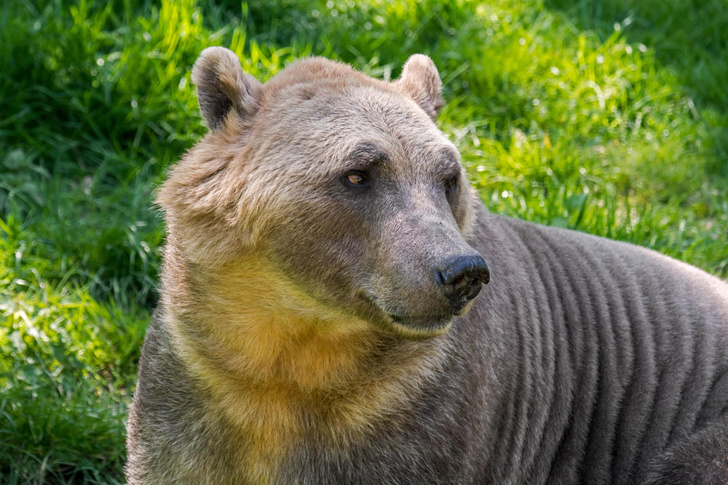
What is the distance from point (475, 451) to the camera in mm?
4227

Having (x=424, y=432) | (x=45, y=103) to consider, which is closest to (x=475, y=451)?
(x=424, y=432)

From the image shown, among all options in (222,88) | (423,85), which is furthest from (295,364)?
(423,85)

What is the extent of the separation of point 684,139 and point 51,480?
18.3 ft

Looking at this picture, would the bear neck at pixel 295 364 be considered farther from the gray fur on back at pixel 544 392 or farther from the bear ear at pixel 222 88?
the bear ear at pixel 222 88

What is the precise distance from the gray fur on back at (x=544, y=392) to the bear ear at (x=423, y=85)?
61 centimetres

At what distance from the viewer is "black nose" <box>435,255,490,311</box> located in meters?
3.44

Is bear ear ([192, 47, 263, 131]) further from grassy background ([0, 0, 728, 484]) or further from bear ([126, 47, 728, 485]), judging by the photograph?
grassy background ([0, 0, 728, 484])

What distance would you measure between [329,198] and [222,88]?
77 centimetres

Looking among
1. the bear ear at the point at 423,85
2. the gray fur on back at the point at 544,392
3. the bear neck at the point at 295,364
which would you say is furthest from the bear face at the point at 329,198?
the gray fur on back at the point at 544,392

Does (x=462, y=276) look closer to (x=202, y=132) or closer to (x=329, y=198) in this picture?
(x=329, y=198)

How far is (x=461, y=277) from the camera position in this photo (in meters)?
3.47

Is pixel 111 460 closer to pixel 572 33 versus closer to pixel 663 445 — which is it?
pixel 663 445

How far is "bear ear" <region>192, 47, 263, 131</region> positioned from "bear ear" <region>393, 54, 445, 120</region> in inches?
27.8

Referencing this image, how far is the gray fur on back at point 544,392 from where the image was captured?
4070 mm
